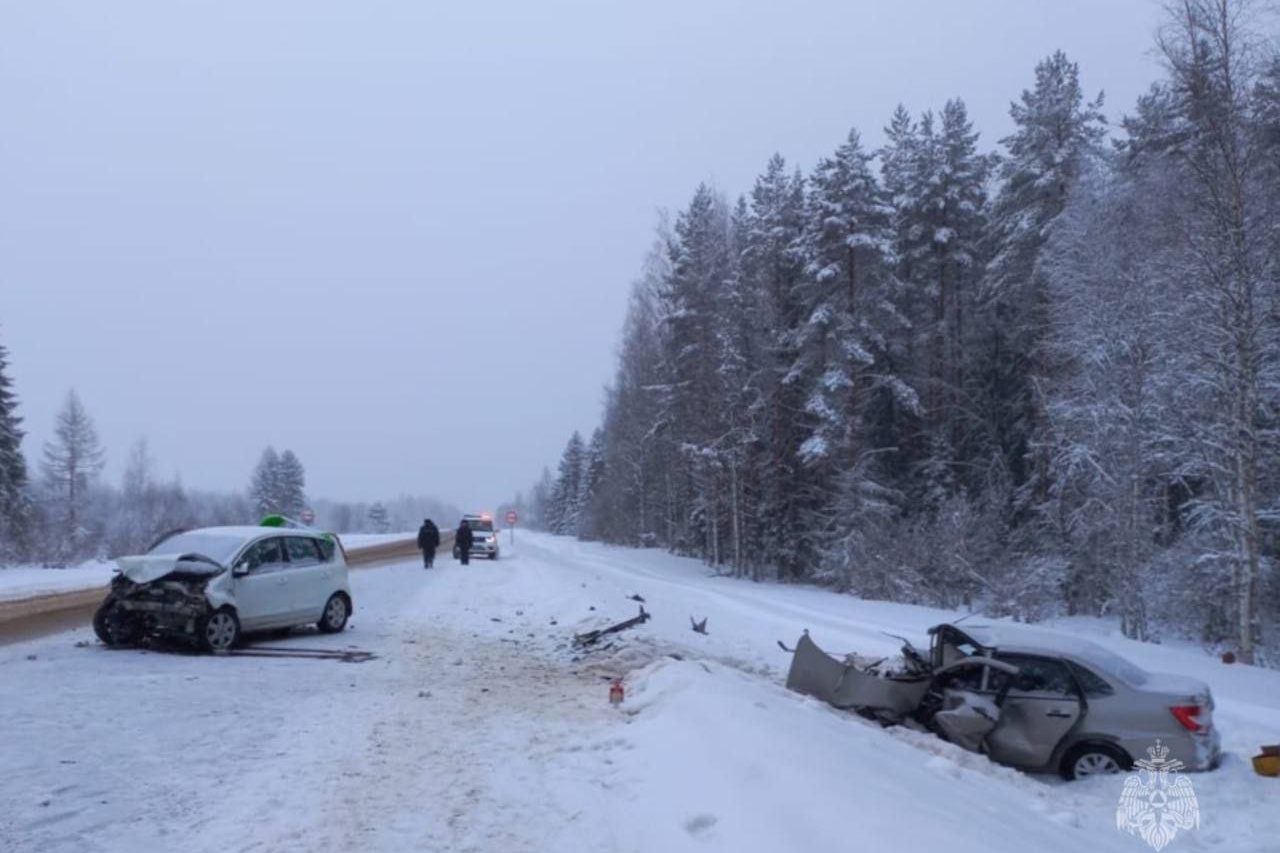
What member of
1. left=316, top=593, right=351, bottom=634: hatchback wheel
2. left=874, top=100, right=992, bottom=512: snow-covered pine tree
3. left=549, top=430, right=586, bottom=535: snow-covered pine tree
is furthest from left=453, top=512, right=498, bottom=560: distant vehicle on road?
left=549, top=430, right=586, bottom=535: snow-covered pine tree

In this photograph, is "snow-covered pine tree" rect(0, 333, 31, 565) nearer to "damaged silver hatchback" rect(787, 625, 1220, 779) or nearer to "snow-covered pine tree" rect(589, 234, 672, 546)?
"snow-covered pine tree" rect(589, 234, 672, 546)

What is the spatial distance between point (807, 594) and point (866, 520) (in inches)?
231

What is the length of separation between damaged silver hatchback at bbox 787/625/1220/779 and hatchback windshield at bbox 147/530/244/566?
8781 millimetres

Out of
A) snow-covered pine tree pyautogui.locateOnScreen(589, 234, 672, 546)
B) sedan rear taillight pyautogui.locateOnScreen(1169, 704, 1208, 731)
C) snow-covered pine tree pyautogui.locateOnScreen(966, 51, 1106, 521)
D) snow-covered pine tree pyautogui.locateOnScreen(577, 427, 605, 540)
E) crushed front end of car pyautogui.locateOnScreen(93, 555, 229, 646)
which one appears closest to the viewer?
sedan rear taillight pyautogui.locateOnScreen(1169, 704, 1208, 731)

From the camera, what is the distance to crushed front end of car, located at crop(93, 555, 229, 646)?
13.4 metres

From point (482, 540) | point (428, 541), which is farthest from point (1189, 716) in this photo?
point (482, 540)

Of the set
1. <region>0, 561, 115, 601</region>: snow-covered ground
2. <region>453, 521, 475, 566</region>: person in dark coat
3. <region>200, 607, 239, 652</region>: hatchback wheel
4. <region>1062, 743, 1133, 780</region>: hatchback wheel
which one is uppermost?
<region>453, 521, 475, 566</region>: person in dark coat

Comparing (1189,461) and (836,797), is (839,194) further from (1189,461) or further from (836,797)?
(836,797)

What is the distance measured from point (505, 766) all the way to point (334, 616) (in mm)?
9652

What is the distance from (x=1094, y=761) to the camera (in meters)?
9.68

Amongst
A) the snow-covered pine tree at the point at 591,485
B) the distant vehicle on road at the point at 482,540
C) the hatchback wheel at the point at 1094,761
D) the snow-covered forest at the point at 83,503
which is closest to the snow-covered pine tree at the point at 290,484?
the snow-covered forest at the point at 83,503

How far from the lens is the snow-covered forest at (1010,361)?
1892 centimetres

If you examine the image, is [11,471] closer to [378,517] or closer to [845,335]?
[845,335]

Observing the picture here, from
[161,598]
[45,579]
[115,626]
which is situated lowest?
[45,579]
